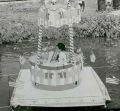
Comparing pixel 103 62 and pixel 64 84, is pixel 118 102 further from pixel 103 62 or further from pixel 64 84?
pixel 103 62

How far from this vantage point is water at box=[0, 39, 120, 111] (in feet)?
33.8

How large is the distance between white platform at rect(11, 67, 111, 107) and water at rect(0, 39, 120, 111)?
655 mm

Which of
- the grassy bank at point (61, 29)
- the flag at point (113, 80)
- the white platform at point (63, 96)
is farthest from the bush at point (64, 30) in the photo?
the white platform at point (63, 96)

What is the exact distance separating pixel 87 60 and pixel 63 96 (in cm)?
434

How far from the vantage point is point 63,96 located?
872 cm

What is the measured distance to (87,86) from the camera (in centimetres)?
928

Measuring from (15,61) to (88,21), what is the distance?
4.62 meters

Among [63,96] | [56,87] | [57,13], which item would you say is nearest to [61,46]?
[57,13]

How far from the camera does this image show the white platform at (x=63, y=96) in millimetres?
8523

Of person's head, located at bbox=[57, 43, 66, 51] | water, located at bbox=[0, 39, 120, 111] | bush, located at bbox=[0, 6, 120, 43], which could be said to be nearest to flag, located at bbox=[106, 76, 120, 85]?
water, located at bbox=[0, 39, 120, 111]

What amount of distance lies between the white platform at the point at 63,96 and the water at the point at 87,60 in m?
0.66

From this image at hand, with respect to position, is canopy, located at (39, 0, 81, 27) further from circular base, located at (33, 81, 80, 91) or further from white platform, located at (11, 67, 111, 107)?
white platform, located at (11, 67, 111, 107)

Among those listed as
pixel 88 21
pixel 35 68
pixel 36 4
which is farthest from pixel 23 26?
pixel 35 68

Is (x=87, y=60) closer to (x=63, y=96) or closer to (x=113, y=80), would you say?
(x=113, y=80)
